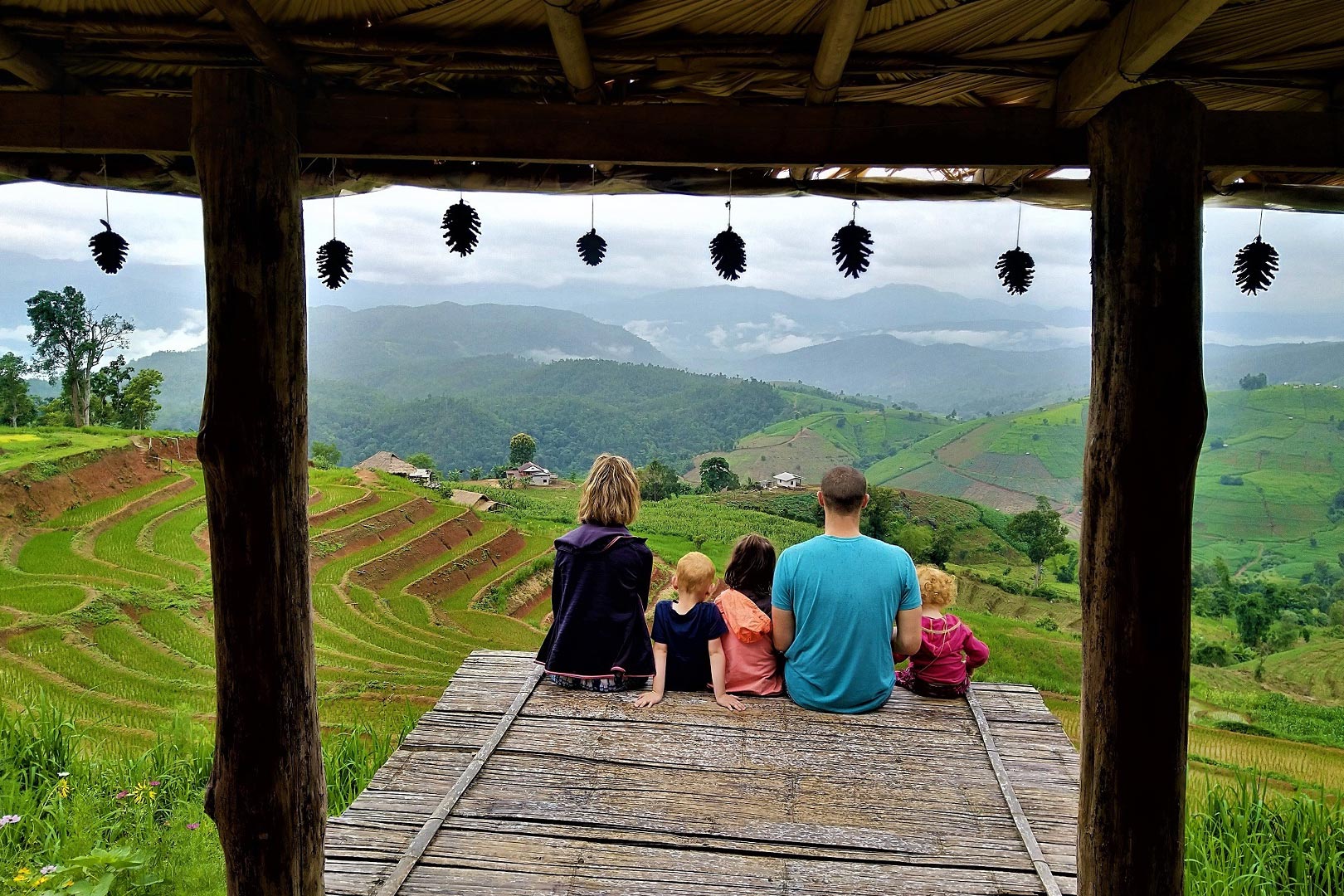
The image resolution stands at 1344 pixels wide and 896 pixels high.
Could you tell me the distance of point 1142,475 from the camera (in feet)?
5.62

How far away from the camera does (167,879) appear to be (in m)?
3.04

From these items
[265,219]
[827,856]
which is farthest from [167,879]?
[265,219]

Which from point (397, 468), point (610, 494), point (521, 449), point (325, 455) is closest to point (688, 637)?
point (610, 494)

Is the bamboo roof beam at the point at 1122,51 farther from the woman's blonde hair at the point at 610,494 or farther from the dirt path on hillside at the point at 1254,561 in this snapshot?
the dirt path on hillside at the point at 1254,561

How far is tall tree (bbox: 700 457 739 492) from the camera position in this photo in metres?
5.80

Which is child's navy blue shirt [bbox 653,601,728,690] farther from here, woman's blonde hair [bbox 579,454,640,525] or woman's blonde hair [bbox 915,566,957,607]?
woman's blonde hair [bbox 915,566,957,607]

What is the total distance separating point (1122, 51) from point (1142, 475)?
32.0 inches

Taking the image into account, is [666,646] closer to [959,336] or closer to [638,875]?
[638,875]

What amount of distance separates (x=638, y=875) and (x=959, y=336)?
29.4 ft

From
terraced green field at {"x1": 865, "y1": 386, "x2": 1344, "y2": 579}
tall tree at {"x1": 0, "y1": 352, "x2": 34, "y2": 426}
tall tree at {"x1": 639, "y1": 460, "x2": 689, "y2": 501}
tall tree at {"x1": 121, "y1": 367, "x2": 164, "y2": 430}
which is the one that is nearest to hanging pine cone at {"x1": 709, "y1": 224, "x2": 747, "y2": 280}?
tall tree at {"x1": 639, "y1": 460, "x2": 689, "y2": 501}

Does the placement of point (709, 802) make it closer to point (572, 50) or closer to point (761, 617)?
point (761, 617)

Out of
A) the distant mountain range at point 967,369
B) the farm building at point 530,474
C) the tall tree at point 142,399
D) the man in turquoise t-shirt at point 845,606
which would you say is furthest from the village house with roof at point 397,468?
the man in turquoise t-shirt at point 845,606

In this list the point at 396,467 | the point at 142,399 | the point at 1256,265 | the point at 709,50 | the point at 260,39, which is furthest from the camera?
the point at 396,467

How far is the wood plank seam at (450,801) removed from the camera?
2215 millimetres
